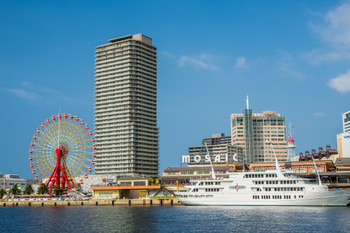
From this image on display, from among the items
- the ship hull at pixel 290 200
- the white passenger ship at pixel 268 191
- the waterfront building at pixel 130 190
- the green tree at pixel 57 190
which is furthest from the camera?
the waterfront building at pixel 130 190

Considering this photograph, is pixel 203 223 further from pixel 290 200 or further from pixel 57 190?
pixel 57 190

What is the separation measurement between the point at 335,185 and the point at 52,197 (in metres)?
102

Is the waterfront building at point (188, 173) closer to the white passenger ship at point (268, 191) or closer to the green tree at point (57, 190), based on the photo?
the green tree at point (57, 190)

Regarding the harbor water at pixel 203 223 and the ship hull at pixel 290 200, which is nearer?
the harbor water at pixel 203 223

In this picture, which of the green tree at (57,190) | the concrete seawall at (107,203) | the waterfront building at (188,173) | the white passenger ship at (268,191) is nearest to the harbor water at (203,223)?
the white passenger ship at (268,191)

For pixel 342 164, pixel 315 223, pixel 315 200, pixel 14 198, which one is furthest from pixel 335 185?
pixel 14 198

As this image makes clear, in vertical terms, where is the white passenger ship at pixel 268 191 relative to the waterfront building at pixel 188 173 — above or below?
below

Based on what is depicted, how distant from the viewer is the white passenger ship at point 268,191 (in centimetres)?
10981

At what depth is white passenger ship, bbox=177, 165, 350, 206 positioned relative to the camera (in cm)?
10981

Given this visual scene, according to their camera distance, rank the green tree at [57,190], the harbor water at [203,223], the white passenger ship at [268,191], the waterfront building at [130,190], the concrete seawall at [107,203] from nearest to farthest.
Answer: the harbor water at [203,223] < the white passenger ship at [268,191] < the concrete seawall at [107,203] < the green tree at [57,190] < the waterfront building at [130,190]

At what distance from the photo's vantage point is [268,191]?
11306 centimetres

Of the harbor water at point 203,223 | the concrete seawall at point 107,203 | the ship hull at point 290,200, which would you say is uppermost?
the ship hull at point 290,200

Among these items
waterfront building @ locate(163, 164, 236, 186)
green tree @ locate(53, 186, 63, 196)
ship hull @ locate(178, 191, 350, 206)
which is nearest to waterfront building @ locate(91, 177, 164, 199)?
waterfront building @ locate(163, 164, 236, 186)

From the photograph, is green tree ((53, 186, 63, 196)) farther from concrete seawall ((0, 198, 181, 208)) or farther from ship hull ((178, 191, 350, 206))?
ship hull ((178, 191, 350, 206))
